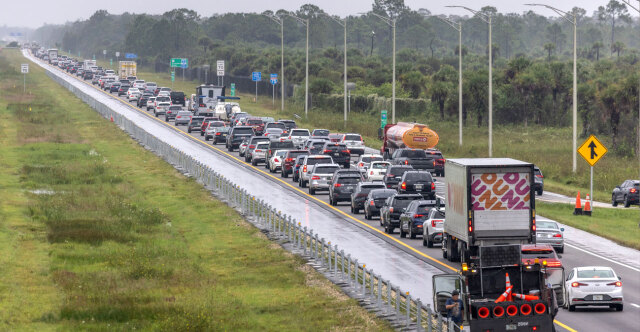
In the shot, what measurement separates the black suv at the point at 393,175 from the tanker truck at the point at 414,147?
22.0 ft

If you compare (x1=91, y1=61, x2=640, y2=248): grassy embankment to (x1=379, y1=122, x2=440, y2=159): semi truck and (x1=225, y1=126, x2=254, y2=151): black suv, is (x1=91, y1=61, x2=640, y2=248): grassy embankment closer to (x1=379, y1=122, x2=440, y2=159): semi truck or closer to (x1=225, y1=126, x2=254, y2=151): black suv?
(x1=379, y1=122, x2=440, y2=159): semi truck

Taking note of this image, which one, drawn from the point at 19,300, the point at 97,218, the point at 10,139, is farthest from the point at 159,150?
the point at 19,300

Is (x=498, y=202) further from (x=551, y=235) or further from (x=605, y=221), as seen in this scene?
(x=605, y=221)

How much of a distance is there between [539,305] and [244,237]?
2263 centimetres

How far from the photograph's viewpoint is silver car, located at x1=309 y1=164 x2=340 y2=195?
193 feet

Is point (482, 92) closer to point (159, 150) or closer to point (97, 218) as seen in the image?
point (159, 150)

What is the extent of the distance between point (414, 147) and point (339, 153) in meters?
6.25

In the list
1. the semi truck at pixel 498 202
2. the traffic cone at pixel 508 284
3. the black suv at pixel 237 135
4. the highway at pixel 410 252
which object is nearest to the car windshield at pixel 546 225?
the highway at pixel 410 252

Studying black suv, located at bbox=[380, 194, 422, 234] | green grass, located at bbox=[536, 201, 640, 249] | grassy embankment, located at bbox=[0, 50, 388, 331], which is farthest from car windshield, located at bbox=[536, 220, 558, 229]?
grassy embankment, located at bbox=[0, 50, 388, 331]

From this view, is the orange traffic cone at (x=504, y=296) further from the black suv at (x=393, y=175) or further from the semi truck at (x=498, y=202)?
the black suv at (x=393, y=175)

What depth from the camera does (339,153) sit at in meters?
70.9

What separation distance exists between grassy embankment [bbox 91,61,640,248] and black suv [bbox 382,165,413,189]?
7195 millimetres

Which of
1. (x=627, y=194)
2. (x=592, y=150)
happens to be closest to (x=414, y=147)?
(x=627, y=194)

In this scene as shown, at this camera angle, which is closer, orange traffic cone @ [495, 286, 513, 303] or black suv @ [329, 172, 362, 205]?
orange traffic cone @ [495, 286, 513, 303]
